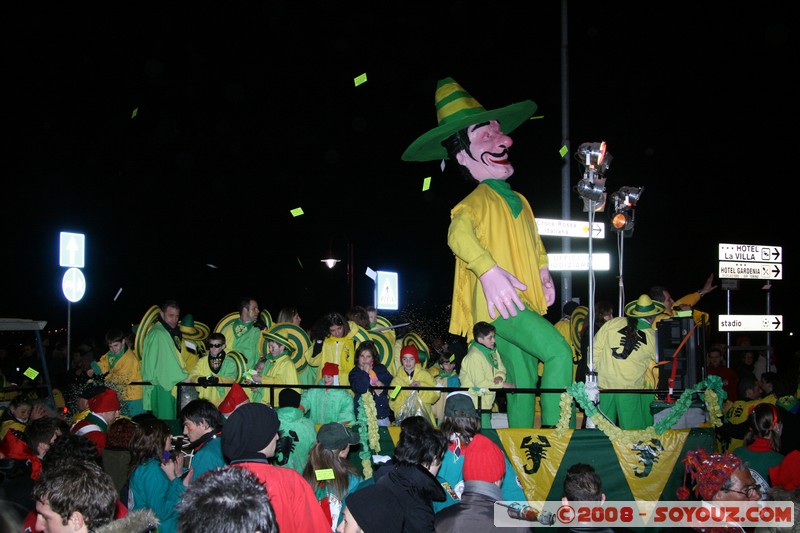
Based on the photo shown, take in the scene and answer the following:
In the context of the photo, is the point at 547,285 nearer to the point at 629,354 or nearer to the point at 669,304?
the point at 629,354

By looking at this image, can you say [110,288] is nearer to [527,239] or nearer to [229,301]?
[229,301]

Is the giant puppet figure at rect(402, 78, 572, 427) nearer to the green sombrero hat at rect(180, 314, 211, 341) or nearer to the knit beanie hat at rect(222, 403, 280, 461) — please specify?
the knit beanie hat at rect(222, 403, 280, 461)

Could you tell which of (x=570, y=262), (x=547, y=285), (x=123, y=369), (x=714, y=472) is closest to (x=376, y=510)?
(x=714, y=472)

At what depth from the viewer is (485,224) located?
20.4 ft

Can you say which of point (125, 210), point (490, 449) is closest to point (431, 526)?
point (490, 449)

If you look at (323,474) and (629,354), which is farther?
(629,354)

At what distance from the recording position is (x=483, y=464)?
399cm

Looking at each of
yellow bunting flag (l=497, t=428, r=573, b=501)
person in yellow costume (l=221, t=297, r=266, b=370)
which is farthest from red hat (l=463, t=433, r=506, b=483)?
person in yellow costume (l=221, t=297, r=266, b=370)

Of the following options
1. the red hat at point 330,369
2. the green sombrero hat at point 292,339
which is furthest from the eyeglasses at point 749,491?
the green sombrero hat at point 292,339

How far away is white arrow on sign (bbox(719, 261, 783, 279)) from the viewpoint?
14.0m

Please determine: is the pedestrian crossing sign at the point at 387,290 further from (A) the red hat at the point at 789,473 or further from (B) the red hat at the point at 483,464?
(B) the red hat at the point at 483,464

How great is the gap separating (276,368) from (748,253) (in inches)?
406

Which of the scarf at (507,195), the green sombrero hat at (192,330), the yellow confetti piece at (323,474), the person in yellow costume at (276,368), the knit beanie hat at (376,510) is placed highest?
the scarf at (507,195)

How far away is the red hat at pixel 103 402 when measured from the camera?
6363mm
